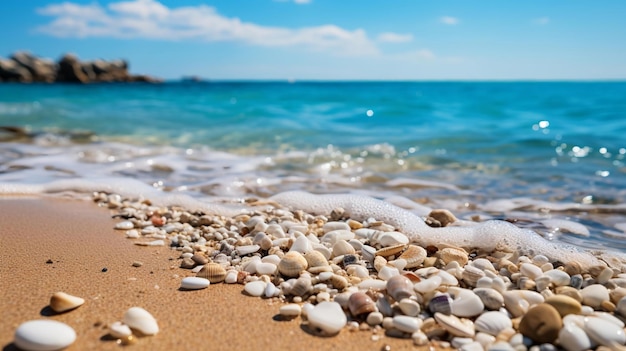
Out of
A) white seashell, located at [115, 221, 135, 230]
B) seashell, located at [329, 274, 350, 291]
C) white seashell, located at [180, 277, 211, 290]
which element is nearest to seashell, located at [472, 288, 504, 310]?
seashell, located at [329, 274, 350, 291]

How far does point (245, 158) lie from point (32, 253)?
3.76 meters

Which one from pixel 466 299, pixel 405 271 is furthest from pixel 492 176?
pixel 466 299

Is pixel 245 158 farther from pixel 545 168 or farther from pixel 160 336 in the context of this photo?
pixel 160 336

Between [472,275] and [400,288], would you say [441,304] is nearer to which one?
[400,288]

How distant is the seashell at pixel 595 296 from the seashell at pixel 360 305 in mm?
849

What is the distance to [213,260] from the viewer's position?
231 centimetres

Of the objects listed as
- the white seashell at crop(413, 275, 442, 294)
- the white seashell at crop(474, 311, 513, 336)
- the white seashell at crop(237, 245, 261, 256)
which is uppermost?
the white seashell at crop(413, 275, 442, 294)

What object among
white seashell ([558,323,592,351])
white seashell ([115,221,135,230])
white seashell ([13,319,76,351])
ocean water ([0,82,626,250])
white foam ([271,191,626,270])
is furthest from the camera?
ocean water ([0,82,626,250])

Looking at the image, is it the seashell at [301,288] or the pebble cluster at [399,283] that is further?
the seashell at [301,288]

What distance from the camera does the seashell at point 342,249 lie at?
2.35 metres

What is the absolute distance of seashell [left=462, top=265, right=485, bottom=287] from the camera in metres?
1.98

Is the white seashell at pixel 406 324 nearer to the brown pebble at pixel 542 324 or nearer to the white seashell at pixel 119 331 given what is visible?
the brown pebble at pixel 542 324

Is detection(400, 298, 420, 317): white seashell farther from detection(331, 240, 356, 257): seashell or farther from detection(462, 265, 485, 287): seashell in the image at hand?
detection(331, 240, 356, 257): seashell

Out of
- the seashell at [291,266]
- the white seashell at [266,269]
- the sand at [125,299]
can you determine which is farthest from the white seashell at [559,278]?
the white seashell at [266,269]
